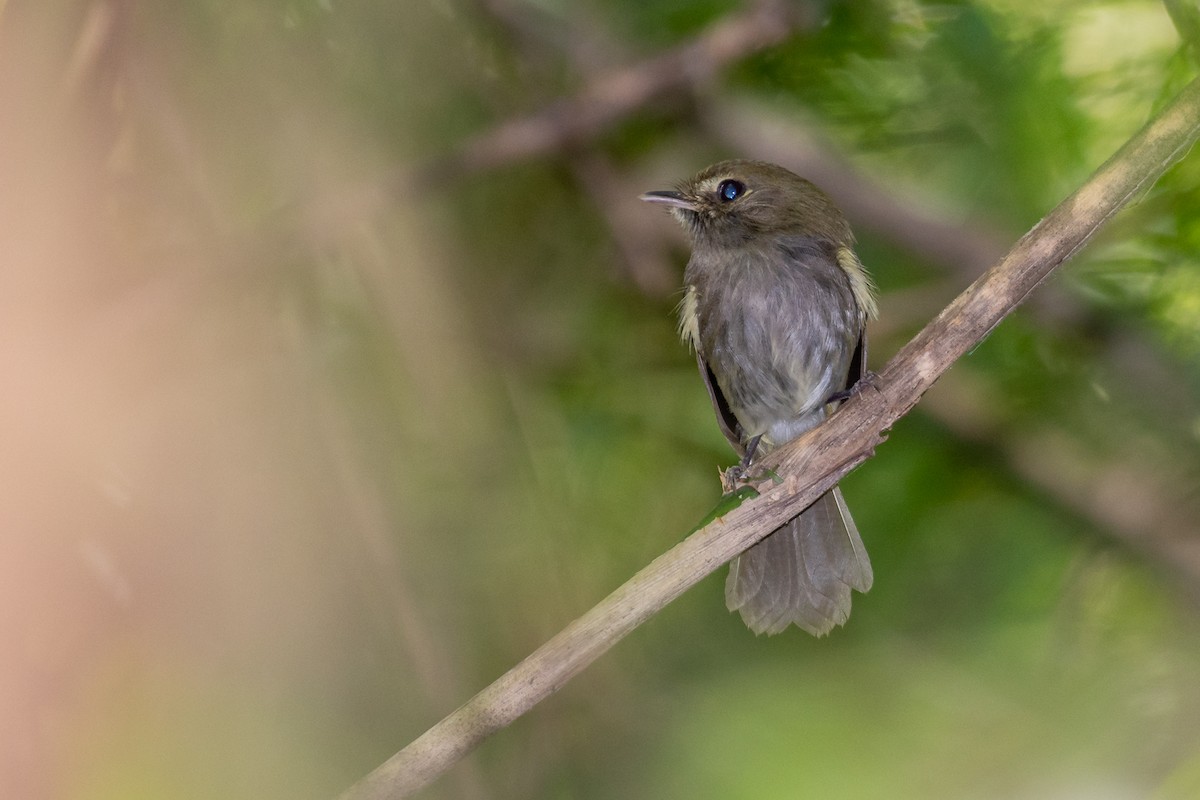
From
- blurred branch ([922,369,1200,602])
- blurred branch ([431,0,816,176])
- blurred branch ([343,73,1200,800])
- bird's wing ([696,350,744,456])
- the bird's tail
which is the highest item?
blurred branch ([431,0,816,176])

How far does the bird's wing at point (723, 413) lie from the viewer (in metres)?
4.43

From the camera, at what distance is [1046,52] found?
3.82m

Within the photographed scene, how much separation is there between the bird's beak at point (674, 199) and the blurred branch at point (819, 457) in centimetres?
171

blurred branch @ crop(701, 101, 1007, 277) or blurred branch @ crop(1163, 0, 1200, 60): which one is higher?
blurred branch @ crop(1163, 0, 1200, 60)

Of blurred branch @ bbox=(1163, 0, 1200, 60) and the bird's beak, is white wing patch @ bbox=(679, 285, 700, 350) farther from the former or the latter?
blurred branch @ bbox=(1163, 0, 1200, 60)

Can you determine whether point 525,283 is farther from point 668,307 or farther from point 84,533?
point 84,533

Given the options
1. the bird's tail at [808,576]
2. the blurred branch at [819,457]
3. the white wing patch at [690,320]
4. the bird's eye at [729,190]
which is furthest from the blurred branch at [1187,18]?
the white wing patch at [690,320]

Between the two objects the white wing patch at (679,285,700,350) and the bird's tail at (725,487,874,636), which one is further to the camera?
the white wing patch at (679,285,700,350)

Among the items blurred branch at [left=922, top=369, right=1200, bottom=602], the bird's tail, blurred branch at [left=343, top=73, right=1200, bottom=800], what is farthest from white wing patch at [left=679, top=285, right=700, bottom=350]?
blurred branch at [left=343, top=73, right=1200, bottom=800]

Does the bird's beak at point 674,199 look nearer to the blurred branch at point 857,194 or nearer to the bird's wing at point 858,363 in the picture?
the blurred branch at point 857,194

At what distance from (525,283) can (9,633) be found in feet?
9.48

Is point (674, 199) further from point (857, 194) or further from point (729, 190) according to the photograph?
point (857, 194)

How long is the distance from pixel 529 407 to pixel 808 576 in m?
1.28

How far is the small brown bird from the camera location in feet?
13.1
